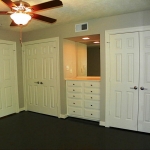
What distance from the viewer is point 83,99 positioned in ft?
12.3

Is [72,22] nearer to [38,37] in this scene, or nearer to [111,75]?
[38,37]

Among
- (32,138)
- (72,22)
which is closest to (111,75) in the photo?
(72,22)

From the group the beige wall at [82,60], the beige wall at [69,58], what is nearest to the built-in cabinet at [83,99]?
the beige wall at [69,58]

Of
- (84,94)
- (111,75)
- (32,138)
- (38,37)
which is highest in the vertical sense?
(38,37)

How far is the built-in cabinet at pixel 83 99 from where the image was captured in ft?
11.7

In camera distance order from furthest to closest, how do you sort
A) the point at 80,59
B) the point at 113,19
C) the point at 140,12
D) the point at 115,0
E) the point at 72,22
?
the point at 80,59 < the point at 72,22 < the point at 113,19 < the point at 140,12 < the point at 115,0

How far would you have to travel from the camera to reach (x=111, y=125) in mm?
3311

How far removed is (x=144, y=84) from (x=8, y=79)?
3.52m

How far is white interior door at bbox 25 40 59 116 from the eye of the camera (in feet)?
13.2

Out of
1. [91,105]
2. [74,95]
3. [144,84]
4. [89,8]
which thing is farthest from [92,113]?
[89,8]

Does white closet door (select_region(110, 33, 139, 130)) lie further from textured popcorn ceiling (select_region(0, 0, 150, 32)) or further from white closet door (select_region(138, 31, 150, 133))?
textured popcorn ceiling (select_region(0, 0, 150, 32))

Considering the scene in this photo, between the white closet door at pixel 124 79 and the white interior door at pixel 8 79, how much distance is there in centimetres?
282

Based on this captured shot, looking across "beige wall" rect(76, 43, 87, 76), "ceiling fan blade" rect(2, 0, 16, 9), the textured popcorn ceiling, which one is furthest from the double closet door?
"ceiling fan blade" rect(2, 0, 16, 9)

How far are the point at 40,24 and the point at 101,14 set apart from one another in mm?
1516
